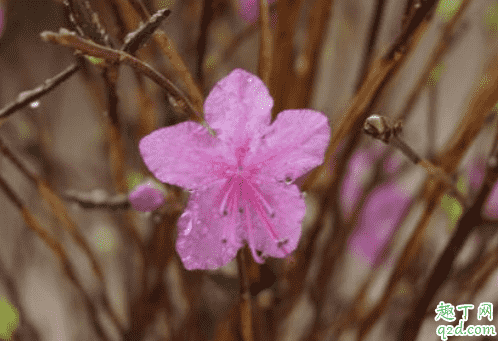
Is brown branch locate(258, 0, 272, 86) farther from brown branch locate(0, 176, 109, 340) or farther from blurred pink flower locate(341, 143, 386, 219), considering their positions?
blurred pink flower locate(341, 143, 386, 219)

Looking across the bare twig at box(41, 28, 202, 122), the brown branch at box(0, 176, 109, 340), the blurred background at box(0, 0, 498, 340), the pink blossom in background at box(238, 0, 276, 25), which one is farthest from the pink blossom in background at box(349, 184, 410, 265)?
the bare twig at box(41, 28, 202, 122)

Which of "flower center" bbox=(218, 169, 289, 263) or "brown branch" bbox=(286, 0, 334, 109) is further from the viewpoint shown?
"brown branch" bbox=(286, 0, 334, 109)

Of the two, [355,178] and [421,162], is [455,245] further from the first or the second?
[355,178]

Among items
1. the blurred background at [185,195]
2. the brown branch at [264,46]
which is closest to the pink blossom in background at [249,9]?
the blurred background at [185,195]

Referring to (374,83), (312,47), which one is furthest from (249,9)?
(374,83)

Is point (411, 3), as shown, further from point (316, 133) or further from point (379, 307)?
point (379, 307)

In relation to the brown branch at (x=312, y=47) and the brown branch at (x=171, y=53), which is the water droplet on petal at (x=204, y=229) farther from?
the brown branch at (x=312, y=47)

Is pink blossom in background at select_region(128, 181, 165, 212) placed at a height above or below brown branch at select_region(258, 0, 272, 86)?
below

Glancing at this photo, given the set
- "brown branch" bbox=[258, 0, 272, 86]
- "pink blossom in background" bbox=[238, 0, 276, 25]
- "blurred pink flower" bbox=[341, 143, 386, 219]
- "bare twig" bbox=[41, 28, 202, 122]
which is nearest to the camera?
"bare twig" bbox=[41, 28, 202, 122]

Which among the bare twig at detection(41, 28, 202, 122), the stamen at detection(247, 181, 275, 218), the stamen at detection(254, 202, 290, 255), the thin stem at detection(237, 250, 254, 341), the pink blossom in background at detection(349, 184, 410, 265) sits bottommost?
the pink blossom in background at detection(349, 184, 410, 265)

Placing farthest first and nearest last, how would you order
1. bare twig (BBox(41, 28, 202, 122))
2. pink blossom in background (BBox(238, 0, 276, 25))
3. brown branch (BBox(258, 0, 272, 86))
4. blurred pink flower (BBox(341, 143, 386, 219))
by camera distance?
blurred pink flower (BBox(341, 143, 386, 219)), pink blossom in background (BBox(238, 0, 276, 25)), brown branch (BBox(258, 0, 272, 86)), bare twig (BBox(41, 28, 202, 122))
